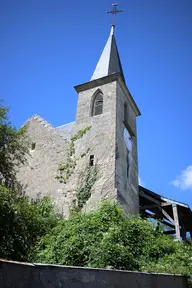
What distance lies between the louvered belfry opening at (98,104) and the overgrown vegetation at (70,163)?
127cm

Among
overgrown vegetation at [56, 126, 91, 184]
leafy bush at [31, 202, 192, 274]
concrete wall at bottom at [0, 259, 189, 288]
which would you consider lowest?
concrete wall at bottom at [0, 259, 189, 288]

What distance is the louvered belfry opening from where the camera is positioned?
15403 mm

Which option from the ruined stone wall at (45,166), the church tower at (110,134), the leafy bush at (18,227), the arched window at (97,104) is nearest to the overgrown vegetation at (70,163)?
the ruined stone wall at (45,166)

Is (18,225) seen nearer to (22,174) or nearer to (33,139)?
(22,174)

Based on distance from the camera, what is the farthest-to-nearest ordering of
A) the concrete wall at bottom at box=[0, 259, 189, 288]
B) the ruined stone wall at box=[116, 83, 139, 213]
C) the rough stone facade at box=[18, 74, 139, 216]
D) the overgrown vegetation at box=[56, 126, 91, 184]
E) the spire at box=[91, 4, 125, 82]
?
the spire at box=[91, 4, 125, 82], the overgrown vegetation at box=[56, 126, 91, 184], the ruined stone wall at box=[116, 83, 139, 213], the rough stone facade at box=[18, 74, 139, 216], the concrete wall at bottom at box=[0, 259, 189, 288]

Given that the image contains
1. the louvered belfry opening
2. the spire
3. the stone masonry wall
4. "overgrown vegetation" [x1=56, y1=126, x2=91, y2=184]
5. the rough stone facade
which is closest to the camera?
the stone masonry wall

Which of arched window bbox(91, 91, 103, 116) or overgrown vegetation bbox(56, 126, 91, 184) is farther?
arched window bbox(91, 91, 103, 116)

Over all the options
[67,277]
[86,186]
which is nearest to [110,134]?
[86,186]

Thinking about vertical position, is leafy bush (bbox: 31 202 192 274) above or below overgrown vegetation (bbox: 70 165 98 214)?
below

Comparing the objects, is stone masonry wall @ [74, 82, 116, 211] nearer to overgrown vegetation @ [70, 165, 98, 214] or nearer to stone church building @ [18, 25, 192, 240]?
stone church building @ [18, 25, 192, 240]

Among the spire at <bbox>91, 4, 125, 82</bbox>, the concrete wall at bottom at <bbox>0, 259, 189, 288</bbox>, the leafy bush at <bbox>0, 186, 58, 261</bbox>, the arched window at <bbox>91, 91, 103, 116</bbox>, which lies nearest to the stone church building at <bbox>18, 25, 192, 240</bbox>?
the arched window at <bbox>91, 91, 103, 116</bbox>

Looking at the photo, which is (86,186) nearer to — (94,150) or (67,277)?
(94,150)

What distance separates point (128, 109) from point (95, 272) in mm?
13507

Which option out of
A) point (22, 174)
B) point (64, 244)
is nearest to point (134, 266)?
point (64, 244)
